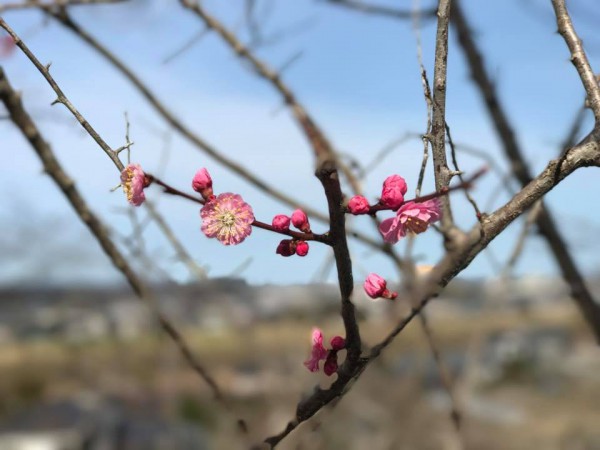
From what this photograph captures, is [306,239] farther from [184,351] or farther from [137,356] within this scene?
[137,356]

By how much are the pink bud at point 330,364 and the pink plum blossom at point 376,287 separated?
0.04 metres

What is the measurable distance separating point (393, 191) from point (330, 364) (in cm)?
11

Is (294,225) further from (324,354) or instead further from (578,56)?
(578,56)

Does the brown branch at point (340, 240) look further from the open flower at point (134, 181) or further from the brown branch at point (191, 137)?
the brown branch at point (191, 137)

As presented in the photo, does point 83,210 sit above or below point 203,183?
above

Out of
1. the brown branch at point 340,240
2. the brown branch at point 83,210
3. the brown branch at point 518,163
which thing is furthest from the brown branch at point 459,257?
the brown branch at point 518,163

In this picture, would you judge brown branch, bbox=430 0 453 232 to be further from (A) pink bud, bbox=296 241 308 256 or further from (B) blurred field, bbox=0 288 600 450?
(B) blurred field, bbox=0 288 600 450

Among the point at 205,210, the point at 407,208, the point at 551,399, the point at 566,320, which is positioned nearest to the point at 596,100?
the point at 407,208

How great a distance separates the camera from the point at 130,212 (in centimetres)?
97

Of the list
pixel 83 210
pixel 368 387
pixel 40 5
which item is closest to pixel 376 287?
pixel 83 210

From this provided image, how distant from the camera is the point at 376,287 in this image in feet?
1.36

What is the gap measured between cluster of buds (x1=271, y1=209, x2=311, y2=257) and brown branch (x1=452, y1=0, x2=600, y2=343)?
74 centimetres

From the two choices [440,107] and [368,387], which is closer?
[440,107]

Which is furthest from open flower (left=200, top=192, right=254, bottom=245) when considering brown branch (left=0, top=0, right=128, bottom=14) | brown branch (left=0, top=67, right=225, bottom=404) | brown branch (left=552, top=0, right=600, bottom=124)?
brown branch (left=0, top=0, right=128, bottom=14)
